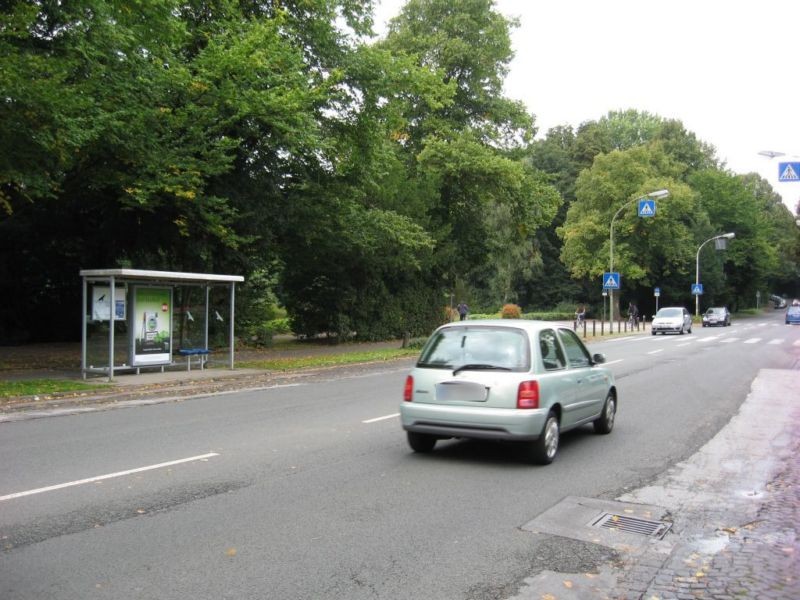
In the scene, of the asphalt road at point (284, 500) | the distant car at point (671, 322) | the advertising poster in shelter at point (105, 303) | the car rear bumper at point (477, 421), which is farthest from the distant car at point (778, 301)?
the car rear bumper at point (477, 421)

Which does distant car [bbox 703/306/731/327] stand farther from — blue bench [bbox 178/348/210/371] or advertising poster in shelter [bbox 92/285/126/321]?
advertising poster in shelter [bbox 92/285/126/321]

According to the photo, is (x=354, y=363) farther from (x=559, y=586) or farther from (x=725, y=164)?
(x=725, y=164)

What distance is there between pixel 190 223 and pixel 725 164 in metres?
86.5

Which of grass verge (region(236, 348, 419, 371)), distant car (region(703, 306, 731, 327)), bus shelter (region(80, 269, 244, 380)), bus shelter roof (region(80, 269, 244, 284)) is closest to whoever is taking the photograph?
bus shelter roof (region(80, 269, 244, 284))

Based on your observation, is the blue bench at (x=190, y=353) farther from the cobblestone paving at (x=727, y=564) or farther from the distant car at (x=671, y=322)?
the distant car at (x=671, y=322)

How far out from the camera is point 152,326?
695 inches

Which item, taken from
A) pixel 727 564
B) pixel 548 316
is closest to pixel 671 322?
pixel 548 316

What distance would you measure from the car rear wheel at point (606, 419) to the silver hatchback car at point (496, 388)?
1193mm

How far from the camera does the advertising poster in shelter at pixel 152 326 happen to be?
56.4 feet

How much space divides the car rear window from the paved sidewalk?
1831mm

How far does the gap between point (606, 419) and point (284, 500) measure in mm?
5272

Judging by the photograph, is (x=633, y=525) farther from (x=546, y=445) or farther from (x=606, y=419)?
(x=606, y=419)

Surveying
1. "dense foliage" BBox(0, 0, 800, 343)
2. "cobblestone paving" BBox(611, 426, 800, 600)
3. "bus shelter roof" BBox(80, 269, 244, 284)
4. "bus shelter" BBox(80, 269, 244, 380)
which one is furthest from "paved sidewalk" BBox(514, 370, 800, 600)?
"dense foliage" BBox(0, 0, 800, 343)

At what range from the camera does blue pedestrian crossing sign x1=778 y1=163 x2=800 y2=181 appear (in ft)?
54.4
